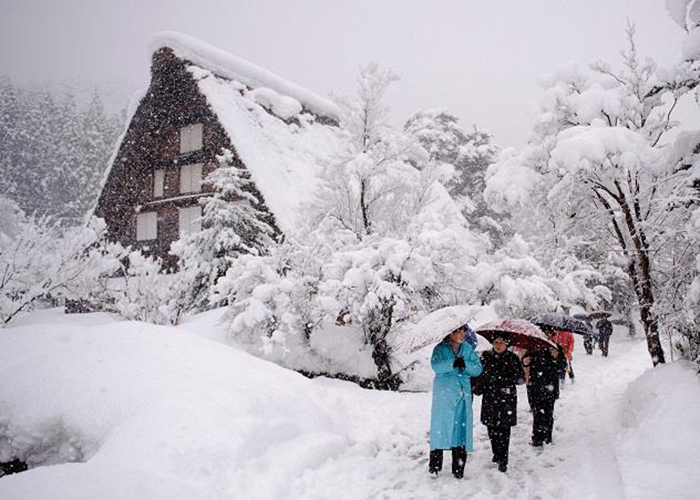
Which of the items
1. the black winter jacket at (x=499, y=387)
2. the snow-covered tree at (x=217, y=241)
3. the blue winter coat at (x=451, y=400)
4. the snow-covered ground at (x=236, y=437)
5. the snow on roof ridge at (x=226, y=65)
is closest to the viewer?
the snow-covered ground at (x=236, y=437)

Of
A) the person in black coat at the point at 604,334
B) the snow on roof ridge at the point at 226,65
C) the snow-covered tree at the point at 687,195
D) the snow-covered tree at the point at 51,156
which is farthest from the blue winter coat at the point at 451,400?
the snow-covered tree at the point at 51,156

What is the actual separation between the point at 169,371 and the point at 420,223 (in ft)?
17.9

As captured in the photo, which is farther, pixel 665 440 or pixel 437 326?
pixel 437 326

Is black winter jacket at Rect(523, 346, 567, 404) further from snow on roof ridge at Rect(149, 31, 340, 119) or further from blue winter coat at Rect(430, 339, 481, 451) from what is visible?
snow on roof ridge at Rect(149, 31, 340, 119)

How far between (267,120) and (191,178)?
408 centimetres

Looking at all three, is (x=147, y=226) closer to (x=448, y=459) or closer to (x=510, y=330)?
(x=448, y=459)

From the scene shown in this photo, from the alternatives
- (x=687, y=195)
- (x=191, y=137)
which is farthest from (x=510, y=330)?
(x=191, y=137)

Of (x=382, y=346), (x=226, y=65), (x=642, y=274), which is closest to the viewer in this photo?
(x=642, y=274)

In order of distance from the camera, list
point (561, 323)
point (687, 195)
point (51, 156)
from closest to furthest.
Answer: point (687, 195), point (561, 323), point (51, 156)

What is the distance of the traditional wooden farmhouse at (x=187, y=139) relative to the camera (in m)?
18.2

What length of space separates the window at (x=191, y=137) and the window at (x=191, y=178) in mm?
740

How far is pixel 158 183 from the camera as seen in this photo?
2006cm

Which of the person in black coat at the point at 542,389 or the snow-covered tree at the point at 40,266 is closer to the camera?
the person in black coat at the point at 542,389

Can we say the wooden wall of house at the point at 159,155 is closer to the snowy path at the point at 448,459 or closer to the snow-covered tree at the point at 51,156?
the snowy path at the point at 448,459
